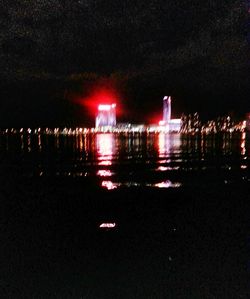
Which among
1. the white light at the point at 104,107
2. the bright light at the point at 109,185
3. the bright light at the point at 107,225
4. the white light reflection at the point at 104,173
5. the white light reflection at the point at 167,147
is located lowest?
the white light reflection at the point at 167,147

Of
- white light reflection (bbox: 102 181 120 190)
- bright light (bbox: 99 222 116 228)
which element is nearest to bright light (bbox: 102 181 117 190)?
white light reflection (bbox: 102 181 120 190)

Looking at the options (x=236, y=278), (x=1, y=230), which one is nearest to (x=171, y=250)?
(x=236, y=278)

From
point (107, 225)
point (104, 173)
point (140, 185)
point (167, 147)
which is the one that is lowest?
point (167, 147)

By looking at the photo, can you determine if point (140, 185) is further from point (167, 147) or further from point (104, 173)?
point (167, 147)

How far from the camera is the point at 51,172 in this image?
796 inches

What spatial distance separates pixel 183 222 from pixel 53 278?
3.82 metres

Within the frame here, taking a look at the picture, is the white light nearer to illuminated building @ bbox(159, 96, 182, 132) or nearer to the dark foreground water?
illuminated building @ bbox(159, 96, 182, 132)

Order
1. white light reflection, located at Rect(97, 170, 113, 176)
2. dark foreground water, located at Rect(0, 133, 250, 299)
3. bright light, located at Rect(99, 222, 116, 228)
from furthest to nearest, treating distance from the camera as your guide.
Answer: white light reflection, located at Rect(97, 170, 113, 176), bright light, located at Rect(99, 222, 116, 228), dark foreground water, located at Rect(0, 133, 250, 299)

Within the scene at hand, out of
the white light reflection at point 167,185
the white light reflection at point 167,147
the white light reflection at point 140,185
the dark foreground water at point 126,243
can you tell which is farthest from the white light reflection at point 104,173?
the white light reflection at point 167,147

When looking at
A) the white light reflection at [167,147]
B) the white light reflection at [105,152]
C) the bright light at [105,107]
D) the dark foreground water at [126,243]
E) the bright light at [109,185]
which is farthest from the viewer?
the bright light at [105,107]

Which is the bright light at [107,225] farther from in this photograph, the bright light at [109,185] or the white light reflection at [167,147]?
the white light reflection at [167,147]

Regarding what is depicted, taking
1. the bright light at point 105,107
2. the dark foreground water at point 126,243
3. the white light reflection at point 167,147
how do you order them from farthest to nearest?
1. the bright light at point 105,107
2. the white light reflection at point 167,147
3. the dark foreground water at point 126,243

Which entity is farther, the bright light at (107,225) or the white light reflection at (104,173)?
the white light reflection at (104,173)

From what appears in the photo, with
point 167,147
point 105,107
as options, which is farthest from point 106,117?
point 167,147
